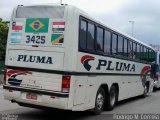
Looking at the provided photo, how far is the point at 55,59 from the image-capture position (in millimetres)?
9547

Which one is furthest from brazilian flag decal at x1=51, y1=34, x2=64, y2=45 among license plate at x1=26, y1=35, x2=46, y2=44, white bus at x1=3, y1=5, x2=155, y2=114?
license plate at x1=26, y1=35, x2=46, y2=44

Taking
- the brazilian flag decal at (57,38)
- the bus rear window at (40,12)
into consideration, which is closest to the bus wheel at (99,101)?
the brazilian flag decal at (57,38)

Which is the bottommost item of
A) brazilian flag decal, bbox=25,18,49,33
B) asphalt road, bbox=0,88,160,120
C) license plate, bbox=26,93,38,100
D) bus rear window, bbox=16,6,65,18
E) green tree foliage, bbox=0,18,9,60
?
asphalt road, bbox=0,88,160,120

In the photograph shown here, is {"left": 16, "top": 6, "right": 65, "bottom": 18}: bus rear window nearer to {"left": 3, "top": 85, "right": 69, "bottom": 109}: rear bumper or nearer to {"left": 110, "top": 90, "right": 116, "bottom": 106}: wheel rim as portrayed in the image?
{"left": 3, "top": 85, "right": 69, "bottom": 109}: rear bumper

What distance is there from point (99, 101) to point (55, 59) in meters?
2.73

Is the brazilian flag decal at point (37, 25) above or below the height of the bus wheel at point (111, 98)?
above

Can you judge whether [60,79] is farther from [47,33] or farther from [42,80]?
[47,33]

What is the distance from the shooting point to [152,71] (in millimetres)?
21125

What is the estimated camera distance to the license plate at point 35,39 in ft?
32.3

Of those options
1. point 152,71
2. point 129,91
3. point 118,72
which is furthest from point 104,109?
point 152,71

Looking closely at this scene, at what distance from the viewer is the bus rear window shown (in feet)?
32.1

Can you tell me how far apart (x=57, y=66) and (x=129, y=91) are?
672 centimetres

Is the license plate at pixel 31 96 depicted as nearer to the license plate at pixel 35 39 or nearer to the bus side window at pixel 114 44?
the license plate at pixel 35 39

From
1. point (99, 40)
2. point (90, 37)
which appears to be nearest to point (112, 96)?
point (99, 40)
